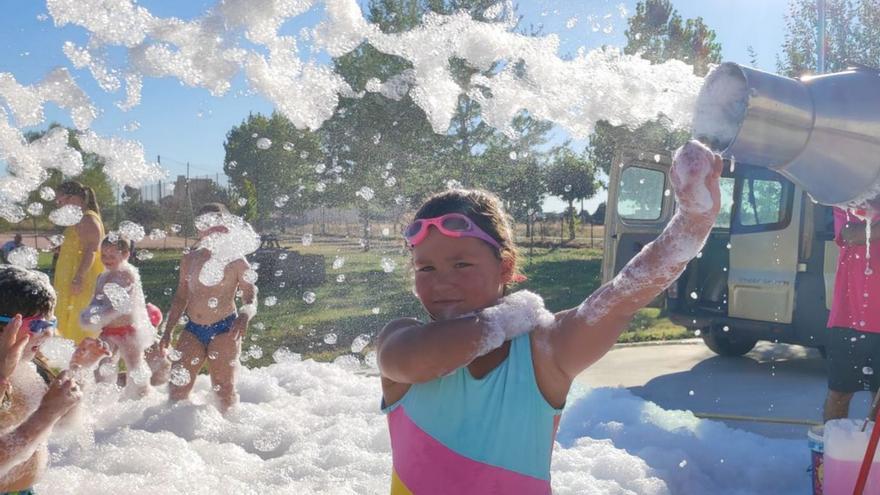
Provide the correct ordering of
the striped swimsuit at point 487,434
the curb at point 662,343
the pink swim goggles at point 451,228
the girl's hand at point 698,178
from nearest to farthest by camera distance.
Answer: the girl's hand at point 698,178 < the striped swimsuit at point 487,434 < the pink swim goggles at point 451,228 < the curb at point 662,343

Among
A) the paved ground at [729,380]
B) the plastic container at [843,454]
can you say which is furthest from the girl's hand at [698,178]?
the paved ground at [729,380]

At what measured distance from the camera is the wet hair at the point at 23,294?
7.80 feet

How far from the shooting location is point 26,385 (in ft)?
7.95

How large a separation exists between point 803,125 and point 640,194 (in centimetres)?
564

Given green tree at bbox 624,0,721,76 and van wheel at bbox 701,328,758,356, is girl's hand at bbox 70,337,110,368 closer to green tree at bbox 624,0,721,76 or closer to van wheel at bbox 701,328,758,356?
van wheel at bbox 701,328,758,356

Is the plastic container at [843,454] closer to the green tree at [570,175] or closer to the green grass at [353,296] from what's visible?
the green grass at [353,296]

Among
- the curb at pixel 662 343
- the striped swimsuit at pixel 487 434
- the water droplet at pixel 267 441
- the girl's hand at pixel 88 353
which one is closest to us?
the striped swimsuit at pixel 487 434

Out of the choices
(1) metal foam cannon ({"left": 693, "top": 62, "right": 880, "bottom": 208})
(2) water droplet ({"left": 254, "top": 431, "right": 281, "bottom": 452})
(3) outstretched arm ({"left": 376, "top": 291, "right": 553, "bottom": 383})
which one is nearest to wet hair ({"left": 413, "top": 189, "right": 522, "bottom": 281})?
(3) outstretched arm ({"left": 376, "top": 291, "right": 553, "bottom": 383})

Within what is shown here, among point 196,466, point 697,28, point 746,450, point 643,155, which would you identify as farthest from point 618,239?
point 697,28

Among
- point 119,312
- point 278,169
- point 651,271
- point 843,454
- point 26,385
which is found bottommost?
point 843,454

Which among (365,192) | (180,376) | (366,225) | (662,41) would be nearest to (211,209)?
(180,376)

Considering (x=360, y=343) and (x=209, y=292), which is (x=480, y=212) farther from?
(x=360, y=343)

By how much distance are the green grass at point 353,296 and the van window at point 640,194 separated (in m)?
1.23

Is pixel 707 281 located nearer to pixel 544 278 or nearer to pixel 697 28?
pixel 544 278
